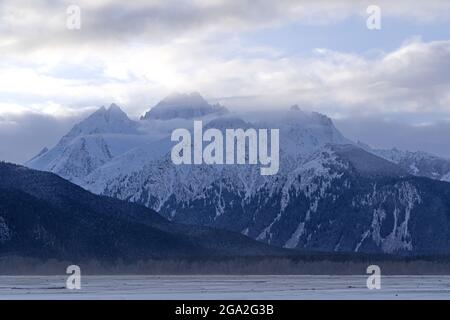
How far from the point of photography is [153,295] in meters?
145
